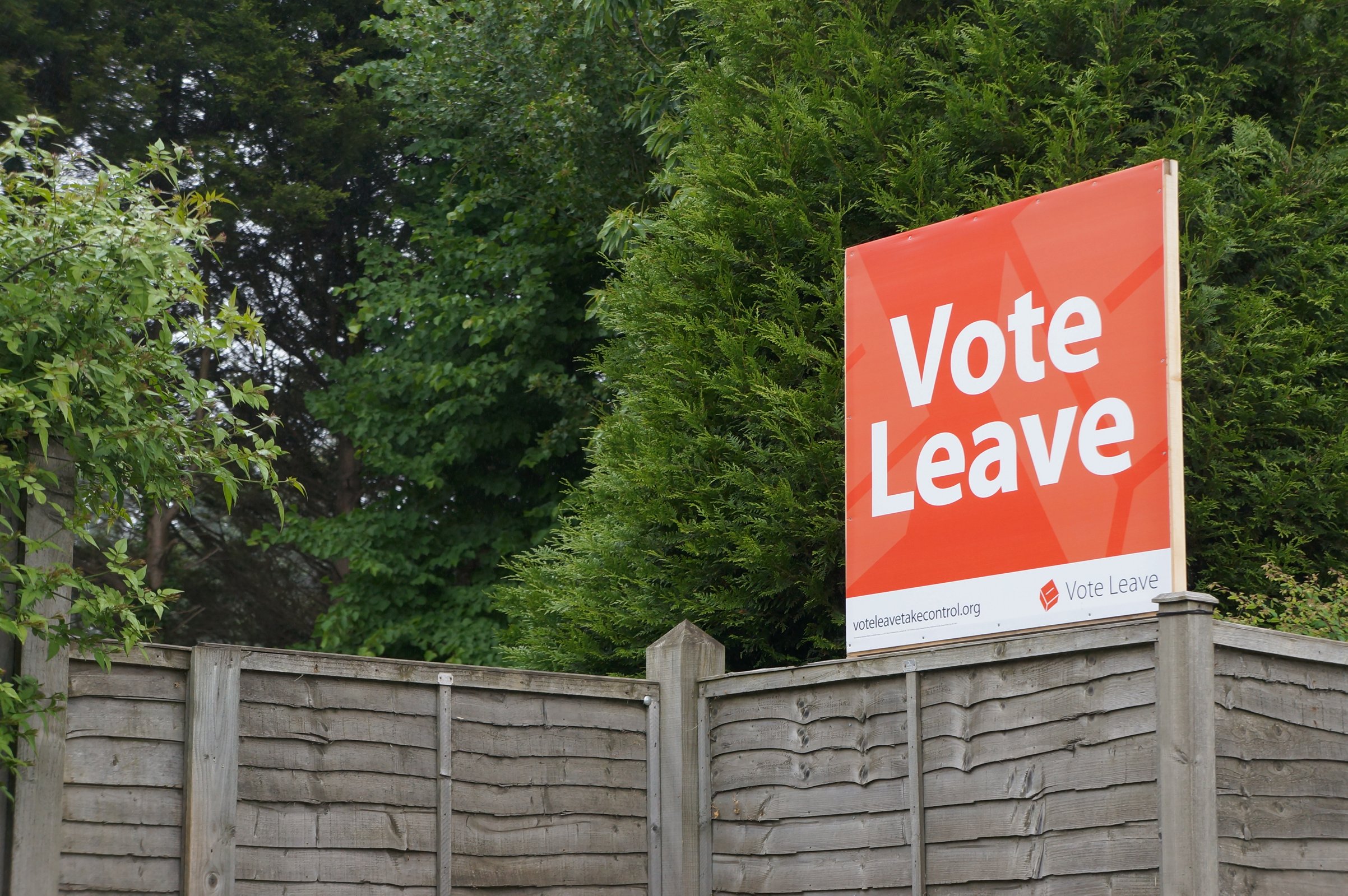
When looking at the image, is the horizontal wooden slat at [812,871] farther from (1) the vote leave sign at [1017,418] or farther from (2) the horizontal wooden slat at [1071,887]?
(1) the vote leave sign at [1017,418]

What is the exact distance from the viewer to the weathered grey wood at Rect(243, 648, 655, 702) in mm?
4008

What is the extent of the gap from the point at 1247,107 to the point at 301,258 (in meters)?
12.4

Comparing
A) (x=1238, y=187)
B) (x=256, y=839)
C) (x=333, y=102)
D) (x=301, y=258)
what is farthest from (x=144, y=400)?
(x=301, y=258)

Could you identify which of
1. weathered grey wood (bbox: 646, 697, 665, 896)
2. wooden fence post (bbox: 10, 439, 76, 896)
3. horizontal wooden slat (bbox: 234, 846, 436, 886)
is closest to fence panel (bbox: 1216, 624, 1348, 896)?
weathered grey wood (bbox: 646, 697, 665, 896)

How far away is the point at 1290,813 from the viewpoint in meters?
3.53

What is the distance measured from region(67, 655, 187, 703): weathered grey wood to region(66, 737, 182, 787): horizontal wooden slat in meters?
0.12

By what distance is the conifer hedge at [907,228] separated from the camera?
601 cm

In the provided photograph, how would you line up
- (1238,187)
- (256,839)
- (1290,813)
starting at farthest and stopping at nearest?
(1238,187) → (256,839) → (1290,813)

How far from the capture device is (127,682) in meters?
3.68

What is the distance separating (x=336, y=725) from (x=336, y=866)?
42 centimetres

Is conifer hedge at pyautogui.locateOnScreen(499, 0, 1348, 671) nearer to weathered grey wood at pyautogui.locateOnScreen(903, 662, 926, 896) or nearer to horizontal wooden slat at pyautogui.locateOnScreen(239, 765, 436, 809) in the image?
weathered grey wood at pyautogui.locateOnScreen(903, 662, 926, 896)

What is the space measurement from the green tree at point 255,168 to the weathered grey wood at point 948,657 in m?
9.69

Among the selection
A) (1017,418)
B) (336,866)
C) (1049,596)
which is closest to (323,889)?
(336,866)

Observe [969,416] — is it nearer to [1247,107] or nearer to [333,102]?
[1247,107]
